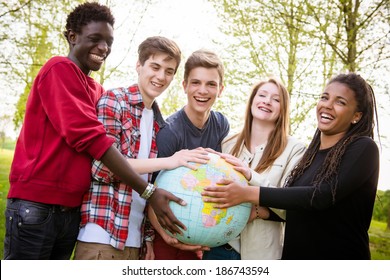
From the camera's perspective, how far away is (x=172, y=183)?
3.47 meters

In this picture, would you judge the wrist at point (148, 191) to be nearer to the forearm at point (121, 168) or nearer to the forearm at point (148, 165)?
the forearm at point (121, 168)

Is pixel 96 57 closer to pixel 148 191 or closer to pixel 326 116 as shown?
pixel 148 191

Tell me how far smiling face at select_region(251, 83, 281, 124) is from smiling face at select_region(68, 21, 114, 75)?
4.80 ft

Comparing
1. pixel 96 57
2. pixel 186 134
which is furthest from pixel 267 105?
pixel 96 57

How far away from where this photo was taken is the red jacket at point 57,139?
319 centimetres

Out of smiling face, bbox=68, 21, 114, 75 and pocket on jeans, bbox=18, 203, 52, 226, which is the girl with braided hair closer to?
pocket on jeans, bbox=18, 203, 52, 226

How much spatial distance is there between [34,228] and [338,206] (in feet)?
7.73

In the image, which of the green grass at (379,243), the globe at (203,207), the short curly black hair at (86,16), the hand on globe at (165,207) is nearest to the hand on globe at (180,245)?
the globe at (203,207)

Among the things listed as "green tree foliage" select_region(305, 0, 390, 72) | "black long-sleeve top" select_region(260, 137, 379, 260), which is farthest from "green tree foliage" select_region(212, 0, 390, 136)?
"black long-sleeve top" select_region(260, 137, 379, 260)

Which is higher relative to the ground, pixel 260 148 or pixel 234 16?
pixel 234 16

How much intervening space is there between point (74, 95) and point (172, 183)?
1.01 m

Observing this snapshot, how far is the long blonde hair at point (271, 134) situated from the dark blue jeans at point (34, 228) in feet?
5.44
